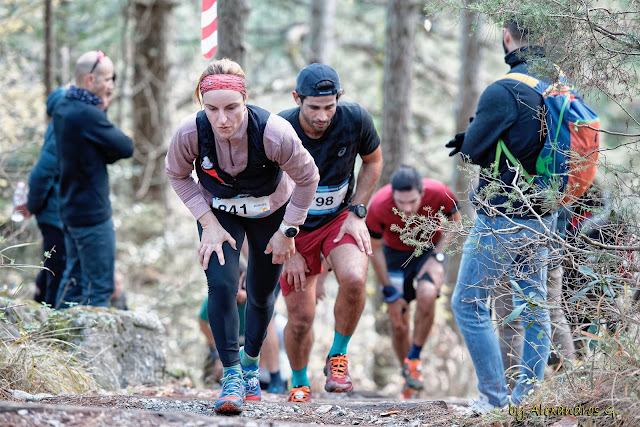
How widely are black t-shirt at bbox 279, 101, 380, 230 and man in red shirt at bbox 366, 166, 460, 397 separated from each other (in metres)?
1.77

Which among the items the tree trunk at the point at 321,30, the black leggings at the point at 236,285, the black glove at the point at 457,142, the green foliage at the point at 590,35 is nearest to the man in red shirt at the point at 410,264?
the black glove at the point at 457,142

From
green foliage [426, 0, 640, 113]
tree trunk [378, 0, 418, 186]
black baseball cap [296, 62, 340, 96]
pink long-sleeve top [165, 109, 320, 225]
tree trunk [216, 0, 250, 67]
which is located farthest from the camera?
tree trunk [378, 0, 418, 186]

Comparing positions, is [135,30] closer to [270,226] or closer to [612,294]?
[270,226]

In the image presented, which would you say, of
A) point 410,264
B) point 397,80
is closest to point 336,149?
point 410,264

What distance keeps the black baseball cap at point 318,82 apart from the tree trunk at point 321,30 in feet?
23.7

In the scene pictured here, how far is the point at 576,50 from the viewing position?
13.5 feet

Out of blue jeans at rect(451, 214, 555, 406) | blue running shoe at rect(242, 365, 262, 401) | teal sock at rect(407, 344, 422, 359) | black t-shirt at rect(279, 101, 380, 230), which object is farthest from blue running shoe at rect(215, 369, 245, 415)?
teal sock at rect(407, 344, 422, 359)

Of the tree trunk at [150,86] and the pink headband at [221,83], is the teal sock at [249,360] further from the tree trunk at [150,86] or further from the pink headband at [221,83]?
the tree trunk at [150,86]

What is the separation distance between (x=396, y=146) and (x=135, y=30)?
6233 mm

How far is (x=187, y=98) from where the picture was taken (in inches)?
649

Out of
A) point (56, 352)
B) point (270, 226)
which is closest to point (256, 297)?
point (270, 226)

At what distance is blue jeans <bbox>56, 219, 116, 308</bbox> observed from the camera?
6609 mm

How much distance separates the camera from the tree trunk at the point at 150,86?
44.6ft

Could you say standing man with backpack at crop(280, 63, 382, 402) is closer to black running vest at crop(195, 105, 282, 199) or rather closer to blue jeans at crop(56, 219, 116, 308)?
black running vest at crop(195, 105, 282, 199)
